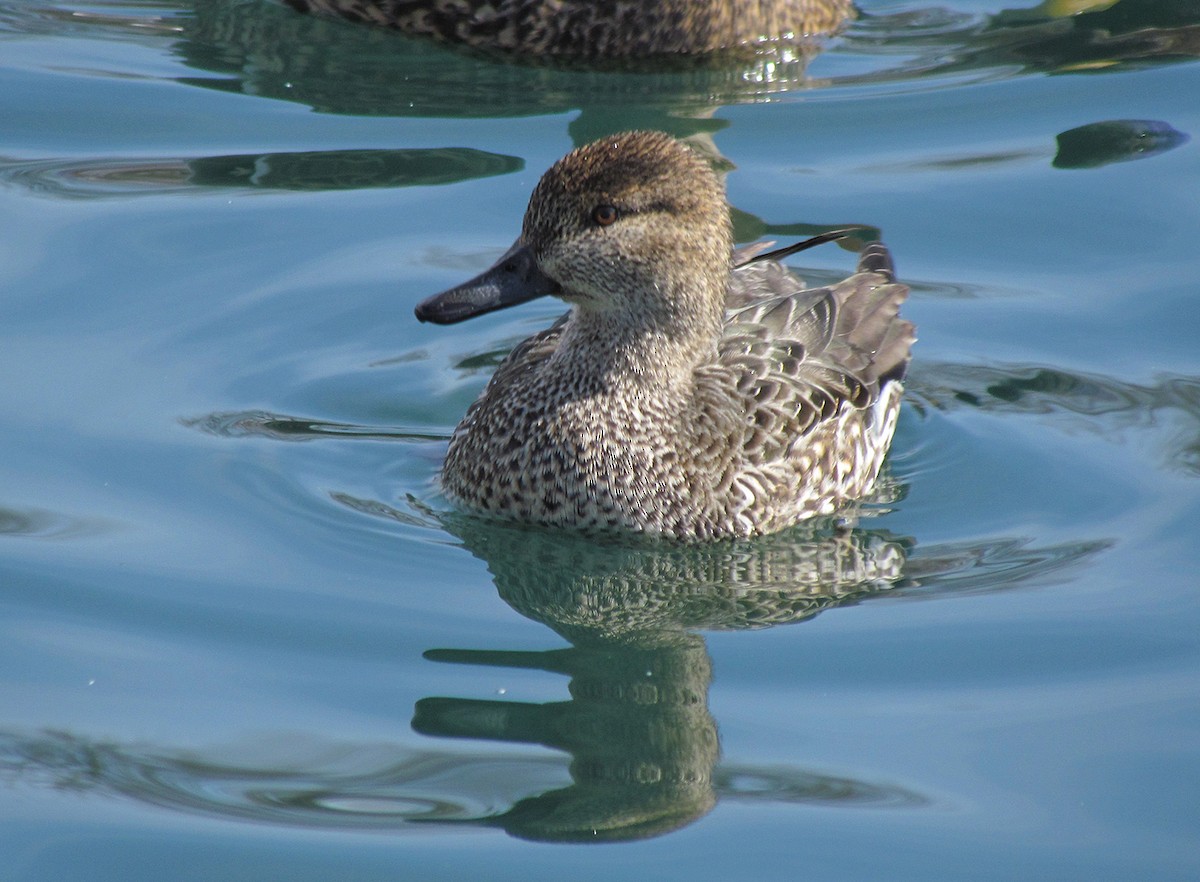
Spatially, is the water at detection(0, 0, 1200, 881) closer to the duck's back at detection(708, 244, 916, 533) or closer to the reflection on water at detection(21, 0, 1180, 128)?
the reflection on water at detection(21, 0, 1180, 128)

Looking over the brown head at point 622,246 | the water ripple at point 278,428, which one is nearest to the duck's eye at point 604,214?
the brown head at point 622,246

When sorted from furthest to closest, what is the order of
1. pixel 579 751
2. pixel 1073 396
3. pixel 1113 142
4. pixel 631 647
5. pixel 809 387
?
pixel 1113 142 < pixel 1073 396 < pixel 809 387 < pixel 631 647 < pixel 579 751

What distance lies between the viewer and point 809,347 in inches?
277

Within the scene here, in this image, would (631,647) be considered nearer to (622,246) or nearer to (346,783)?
(346,783)

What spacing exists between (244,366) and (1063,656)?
11.3 feet

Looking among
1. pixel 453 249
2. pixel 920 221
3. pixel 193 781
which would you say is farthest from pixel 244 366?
pixel 920 221

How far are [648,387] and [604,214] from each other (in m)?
0.75

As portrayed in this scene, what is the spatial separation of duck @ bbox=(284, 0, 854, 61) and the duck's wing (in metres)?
2.54

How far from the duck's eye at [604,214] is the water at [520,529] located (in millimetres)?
1147

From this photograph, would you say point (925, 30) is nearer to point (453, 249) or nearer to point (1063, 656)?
point (453, 249)

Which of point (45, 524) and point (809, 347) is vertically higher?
point (809, 347)

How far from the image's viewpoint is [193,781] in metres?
5.01

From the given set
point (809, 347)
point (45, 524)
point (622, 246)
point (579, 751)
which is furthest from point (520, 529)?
point (45, 524)

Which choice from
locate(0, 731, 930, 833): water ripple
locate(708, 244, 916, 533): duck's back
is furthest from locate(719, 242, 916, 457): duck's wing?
locate(0, 731, 930, 833): water ripple
